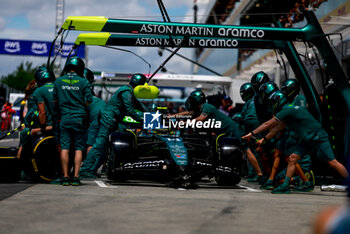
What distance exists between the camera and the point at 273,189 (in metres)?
8.90

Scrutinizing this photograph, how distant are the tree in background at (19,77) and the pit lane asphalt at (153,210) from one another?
9953 cm

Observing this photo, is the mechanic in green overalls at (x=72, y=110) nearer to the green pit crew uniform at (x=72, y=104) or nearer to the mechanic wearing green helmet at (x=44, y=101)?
the green pit crew uniform at (x=72, y=104)

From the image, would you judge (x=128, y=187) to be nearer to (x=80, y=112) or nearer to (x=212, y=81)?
(x=80, y=112)

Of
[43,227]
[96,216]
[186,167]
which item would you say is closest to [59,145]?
[186,167]

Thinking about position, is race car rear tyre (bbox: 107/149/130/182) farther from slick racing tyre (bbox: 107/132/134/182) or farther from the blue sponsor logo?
the blue sponsor logo

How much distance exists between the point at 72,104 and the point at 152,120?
132 centimetres

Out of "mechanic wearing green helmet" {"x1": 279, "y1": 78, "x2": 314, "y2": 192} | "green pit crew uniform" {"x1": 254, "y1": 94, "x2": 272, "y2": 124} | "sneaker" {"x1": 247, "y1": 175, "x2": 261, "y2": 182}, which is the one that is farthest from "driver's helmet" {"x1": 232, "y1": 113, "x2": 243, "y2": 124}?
"mechanic wearing green helmet" {"x1": 279, "y1": 78, "x2": 314, "y2": 192}

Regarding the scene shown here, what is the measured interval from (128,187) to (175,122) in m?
1.27

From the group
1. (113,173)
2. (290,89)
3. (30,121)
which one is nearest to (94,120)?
(30,121)

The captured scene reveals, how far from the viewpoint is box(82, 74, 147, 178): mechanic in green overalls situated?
9.95 m

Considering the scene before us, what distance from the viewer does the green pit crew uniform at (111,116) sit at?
992cm

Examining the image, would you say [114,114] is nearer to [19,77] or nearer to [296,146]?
[296,146]

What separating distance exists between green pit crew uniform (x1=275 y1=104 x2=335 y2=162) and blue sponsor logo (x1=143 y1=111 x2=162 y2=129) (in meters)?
1.85

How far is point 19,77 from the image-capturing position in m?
105
